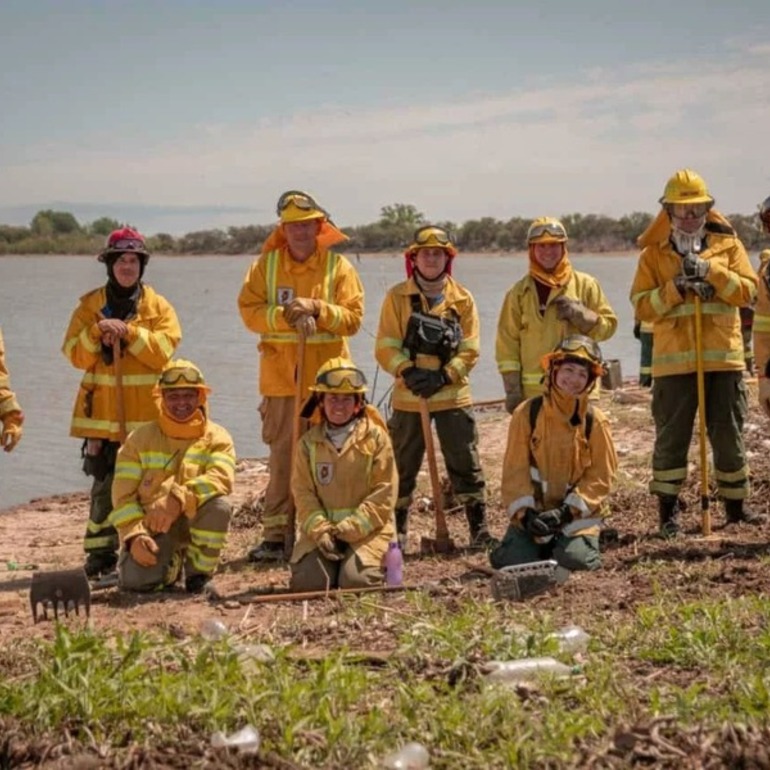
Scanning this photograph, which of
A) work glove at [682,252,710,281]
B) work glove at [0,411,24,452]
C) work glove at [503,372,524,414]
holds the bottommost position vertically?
work glove at [0,411,24,452]

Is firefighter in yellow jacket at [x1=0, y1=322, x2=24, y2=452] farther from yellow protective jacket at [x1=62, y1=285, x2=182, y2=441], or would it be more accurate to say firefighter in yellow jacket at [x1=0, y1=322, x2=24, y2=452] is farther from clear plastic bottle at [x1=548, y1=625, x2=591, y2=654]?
clear plastic bottle at [x1=548, y1=625, x2=591, y2=654]

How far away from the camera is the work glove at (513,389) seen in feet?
28.3

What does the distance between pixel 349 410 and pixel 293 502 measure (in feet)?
3.32

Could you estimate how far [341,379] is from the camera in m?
7.72

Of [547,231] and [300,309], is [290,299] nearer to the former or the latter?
[300,309]

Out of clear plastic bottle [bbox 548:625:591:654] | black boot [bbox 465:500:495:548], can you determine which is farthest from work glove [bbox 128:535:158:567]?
clear plastic bottle [bbox 548:625:591:654]

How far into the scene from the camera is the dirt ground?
6.43m

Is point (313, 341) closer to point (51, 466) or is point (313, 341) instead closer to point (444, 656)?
point (444, 656)

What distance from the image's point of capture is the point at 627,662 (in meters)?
5.43

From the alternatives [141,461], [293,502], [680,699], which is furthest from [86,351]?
[680,699]

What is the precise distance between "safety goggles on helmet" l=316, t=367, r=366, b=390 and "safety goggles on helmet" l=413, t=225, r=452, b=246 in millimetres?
1186

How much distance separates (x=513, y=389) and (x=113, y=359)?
2.44 metres

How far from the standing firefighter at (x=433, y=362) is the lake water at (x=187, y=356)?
1866 mm

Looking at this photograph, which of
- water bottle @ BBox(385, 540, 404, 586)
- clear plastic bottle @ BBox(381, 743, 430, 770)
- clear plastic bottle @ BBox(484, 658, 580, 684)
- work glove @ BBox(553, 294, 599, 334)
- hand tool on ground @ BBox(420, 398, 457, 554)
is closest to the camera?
clear plastic bottle @ BBox(381, 743, 430, 770)
